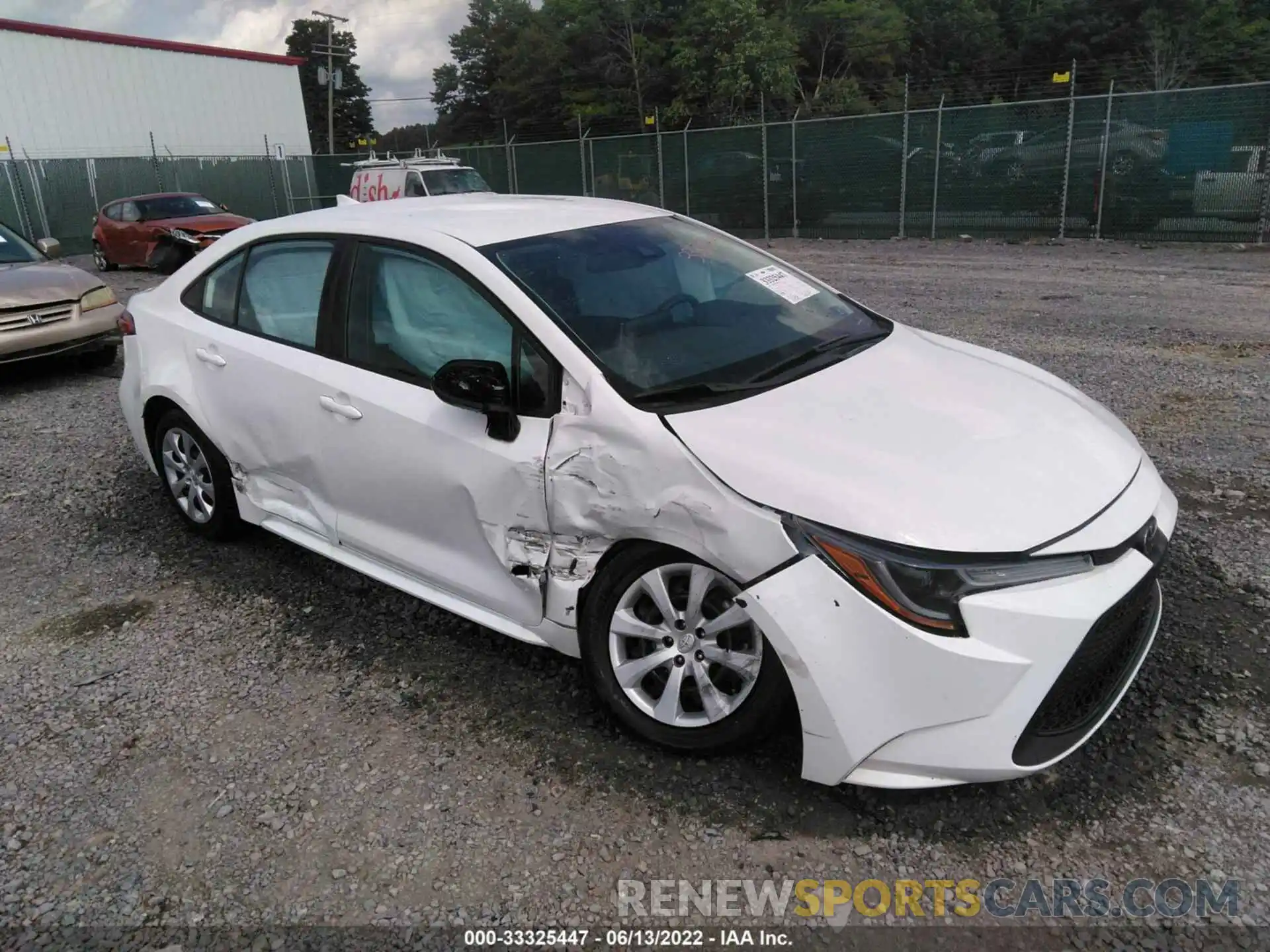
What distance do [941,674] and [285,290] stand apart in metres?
2.95

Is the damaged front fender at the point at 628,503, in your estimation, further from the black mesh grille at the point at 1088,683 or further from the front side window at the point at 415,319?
the black mesh grille at the point at 1088,683

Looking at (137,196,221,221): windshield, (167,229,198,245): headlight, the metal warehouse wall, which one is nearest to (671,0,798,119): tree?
the metal warehouse wall

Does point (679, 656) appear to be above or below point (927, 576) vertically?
below

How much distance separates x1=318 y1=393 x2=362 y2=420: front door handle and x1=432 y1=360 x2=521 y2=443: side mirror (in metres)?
0.54

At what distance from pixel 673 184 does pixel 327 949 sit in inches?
777

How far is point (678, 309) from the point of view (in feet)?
10.6

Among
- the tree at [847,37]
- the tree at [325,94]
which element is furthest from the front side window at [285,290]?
A: the tree at [325,94]

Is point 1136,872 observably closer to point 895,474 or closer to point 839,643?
point 839,643

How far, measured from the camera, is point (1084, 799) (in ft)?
8.29

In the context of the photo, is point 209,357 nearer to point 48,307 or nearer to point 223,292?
point 223,292

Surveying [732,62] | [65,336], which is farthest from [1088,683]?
[732,62]

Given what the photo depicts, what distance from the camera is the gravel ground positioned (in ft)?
7.73

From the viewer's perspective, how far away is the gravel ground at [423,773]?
92.8 inches

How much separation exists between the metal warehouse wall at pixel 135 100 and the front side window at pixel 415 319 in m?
31.3
